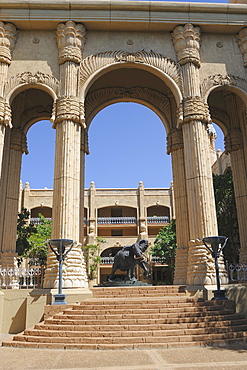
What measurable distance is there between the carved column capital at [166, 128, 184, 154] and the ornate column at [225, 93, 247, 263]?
94.5 inches

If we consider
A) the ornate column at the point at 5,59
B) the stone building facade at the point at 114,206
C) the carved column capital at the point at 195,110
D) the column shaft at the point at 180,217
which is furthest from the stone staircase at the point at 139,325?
the stone building facade at the point at 114,206

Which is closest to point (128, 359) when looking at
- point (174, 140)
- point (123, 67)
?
point (174, 140)

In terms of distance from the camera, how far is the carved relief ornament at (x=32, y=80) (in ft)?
41.4

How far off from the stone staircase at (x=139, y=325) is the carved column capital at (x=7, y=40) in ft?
31.3

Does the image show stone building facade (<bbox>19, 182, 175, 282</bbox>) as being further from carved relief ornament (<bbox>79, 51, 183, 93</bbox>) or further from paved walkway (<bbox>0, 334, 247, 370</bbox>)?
paved walkway (<bbox>0, 334, 247, 370</bbox>)

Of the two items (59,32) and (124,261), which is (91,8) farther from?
(124,261)

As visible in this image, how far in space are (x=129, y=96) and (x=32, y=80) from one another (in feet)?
17.4

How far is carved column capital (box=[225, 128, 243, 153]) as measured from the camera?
15305 millimetres

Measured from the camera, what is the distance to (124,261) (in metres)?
12.3

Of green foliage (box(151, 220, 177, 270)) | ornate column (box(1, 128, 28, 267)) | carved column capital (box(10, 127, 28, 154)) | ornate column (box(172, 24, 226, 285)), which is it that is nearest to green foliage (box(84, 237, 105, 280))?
green foliage (box(151, 220, 177, 270))

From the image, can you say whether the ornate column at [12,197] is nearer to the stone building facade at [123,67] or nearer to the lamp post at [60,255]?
the stone building facade at [123,67]

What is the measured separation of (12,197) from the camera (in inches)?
559

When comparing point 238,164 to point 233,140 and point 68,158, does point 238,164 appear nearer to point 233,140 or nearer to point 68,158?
point 233,140

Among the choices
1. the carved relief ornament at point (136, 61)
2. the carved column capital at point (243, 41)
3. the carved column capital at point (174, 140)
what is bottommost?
the carved column capital at point (174, 140)
